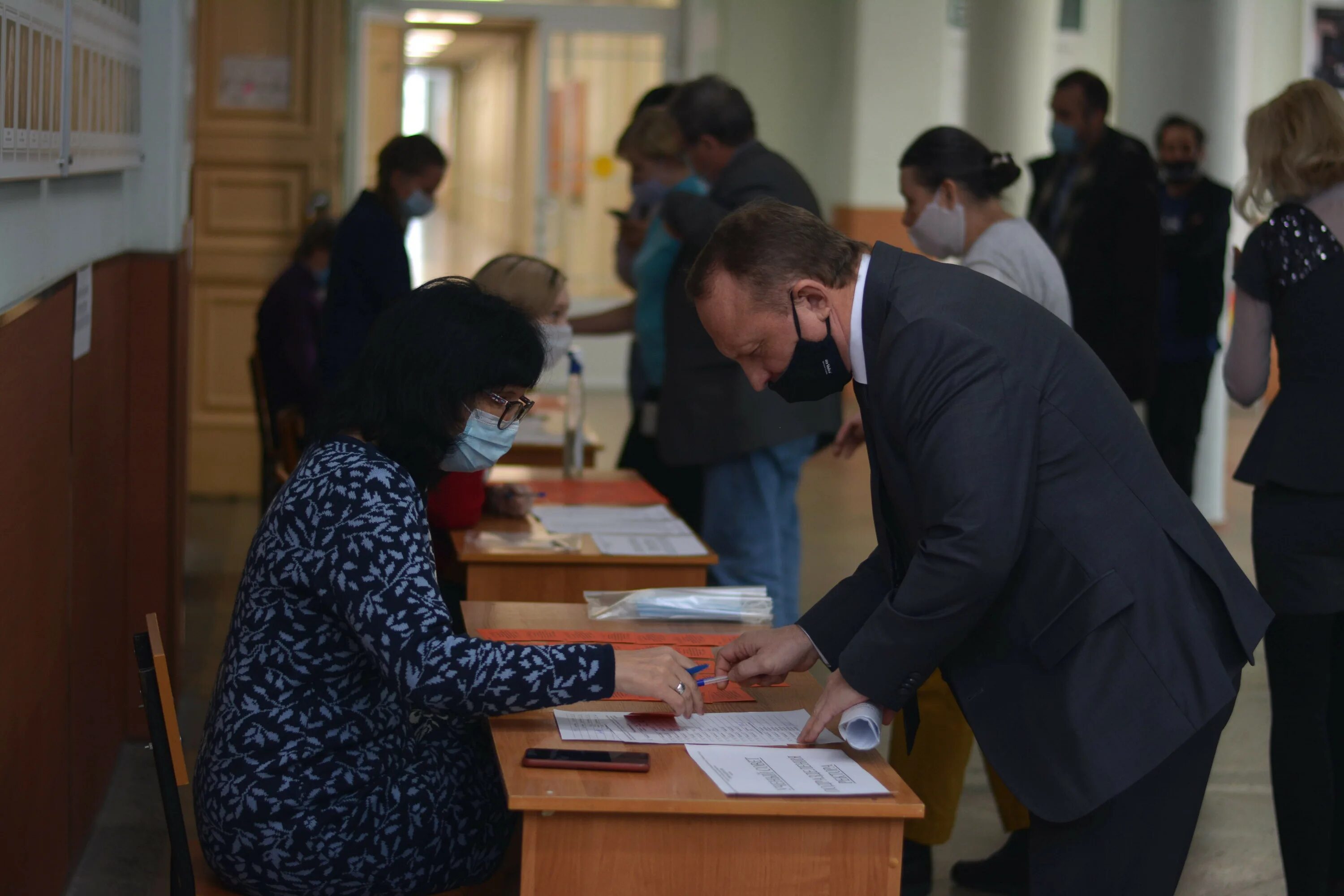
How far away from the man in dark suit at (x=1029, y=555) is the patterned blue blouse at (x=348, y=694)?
43cm

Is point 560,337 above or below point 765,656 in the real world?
above

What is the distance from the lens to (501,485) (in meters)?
3.24

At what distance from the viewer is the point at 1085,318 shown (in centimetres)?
452

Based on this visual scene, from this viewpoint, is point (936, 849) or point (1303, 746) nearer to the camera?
point (1303, 746)

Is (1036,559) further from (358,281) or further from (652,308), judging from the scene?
(358,281)

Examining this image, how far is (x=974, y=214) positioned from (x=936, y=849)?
4.64ft

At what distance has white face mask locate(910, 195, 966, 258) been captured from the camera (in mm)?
3006

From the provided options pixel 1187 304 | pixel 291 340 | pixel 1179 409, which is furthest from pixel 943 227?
pixel 291 340

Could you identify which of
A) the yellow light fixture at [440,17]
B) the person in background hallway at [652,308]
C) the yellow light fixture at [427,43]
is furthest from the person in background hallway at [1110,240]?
the yellow light fixture at [427,43]

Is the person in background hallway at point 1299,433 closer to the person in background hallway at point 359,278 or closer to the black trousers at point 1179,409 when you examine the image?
the person in background hallway at point 359,278

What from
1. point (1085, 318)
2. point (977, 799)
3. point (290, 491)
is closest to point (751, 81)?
point (1085, 318)

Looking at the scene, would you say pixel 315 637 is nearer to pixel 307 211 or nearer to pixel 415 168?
pixel 415 168

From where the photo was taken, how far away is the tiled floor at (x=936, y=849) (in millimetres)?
3072

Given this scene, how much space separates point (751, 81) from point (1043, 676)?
29.5 feet
